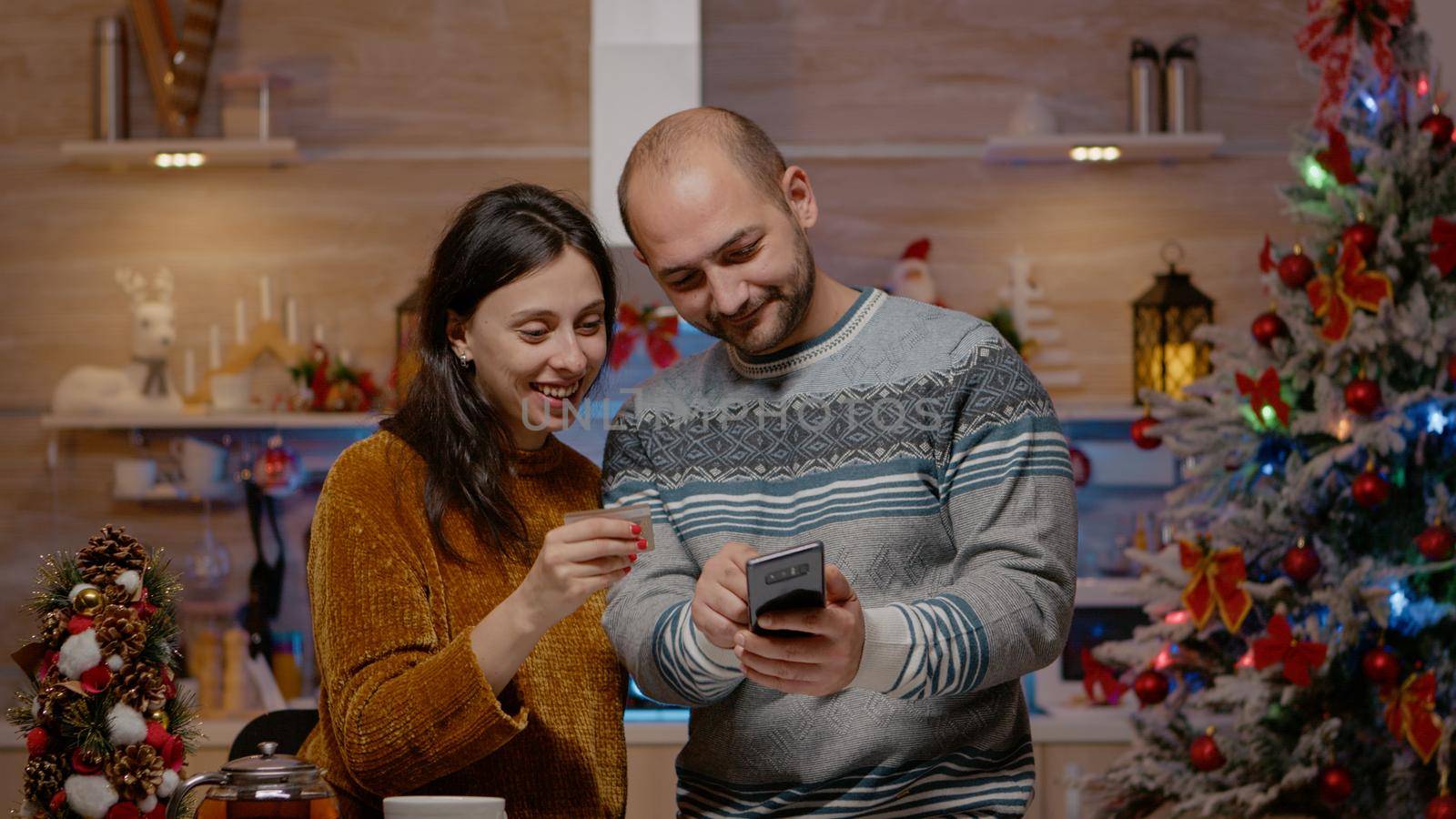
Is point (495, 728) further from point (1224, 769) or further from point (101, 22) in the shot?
point (101, 22)

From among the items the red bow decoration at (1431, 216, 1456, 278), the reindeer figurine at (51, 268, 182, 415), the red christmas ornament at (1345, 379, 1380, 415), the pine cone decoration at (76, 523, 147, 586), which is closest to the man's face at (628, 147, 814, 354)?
the pine cone decoration at (76, 523, 147, 586)

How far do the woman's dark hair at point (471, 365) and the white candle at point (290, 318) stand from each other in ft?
7.69

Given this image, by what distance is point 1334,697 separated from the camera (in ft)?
9.42

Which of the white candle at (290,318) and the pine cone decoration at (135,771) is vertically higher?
the white candle at (290,318)

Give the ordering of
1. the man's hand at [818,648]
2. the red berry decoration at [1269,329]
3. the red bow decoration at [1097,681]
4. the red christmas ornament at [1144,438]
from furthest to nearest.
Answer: the red bow decoration at [1097,681]
the red christmas ornament at [1144,438]
the red berry decoration at [1269,329]
the man's hand at [818,648]

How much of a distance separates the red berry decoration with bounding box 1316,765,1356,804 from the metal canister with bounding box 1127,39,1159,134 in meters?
1.91

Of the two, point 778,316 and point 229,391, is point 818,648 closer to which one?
point 778,316

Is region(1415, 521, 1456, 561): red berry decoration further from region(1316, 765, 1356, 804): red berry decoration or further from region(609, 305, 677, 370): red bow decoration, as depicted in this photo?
region(609, 305, 677, 370): red bow decoration

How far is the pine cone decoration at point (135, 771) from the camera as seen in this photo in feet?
4.16

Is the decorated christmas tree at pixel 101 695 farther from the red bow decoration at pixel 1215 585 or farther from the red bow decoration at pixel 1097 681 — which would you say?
the red bow decoration at pixel 1097 681

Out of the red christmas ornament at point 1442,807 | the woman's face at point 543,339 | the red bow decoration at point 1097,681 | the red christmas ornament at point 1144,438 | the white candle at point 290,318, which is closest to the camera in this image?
the woman's face at point 543,339

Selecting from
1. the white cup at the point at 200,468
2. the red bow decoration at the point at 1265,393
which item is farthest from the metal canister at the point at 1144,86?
the white cup at the point at 200,468

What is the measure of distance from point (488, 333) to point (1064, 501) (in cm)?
75

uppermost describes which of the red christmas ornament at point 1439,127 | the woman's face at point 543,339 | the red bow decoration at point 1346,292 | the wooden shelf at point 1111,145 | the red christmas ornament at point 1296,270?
the wooden shelf at point 1111,145
